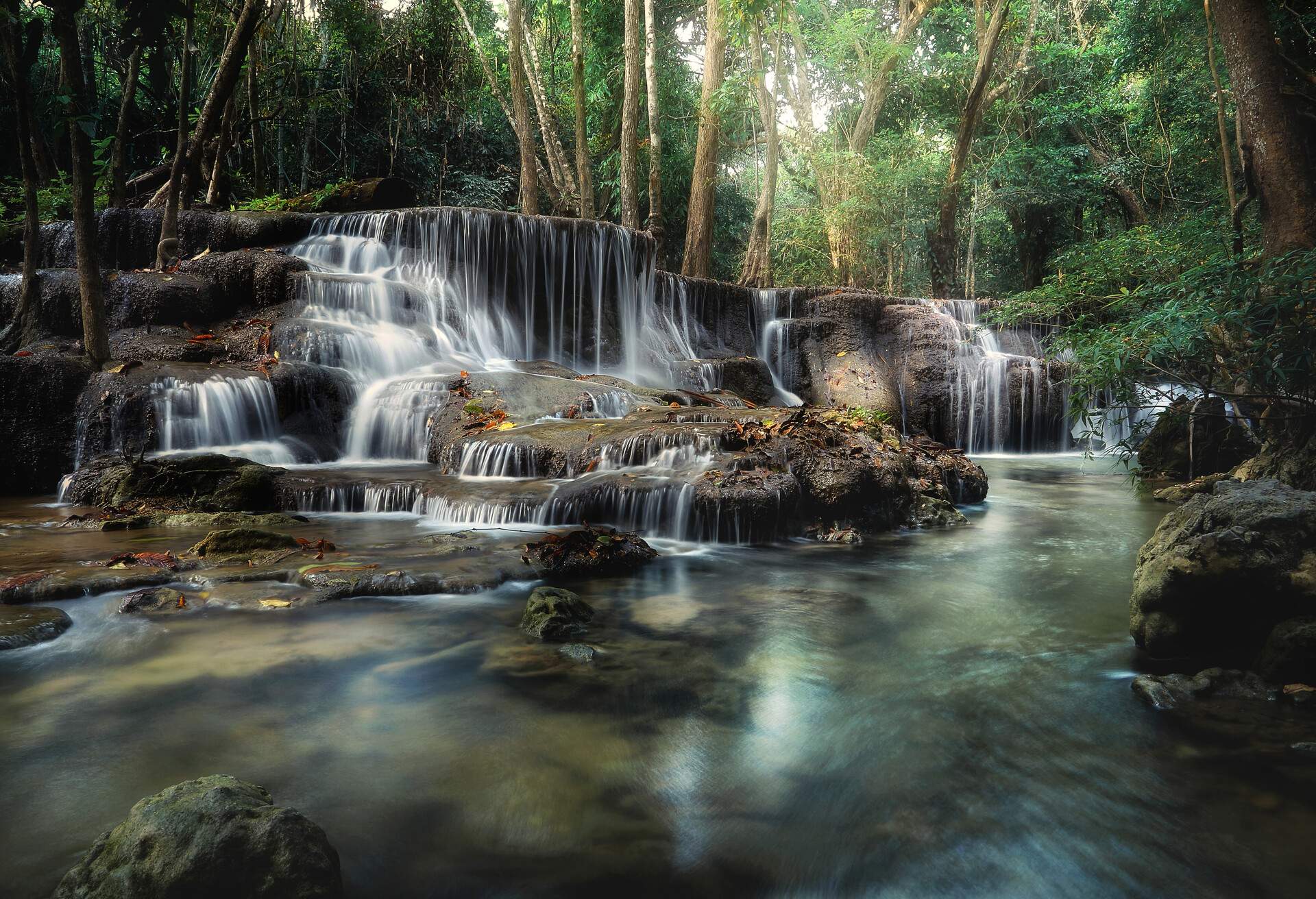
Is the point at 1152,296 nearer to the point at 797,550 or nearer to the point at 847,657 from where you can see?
the point at 797,550

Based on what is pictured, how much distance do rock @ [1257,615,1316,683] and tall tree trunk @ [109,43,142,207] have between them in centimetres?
1210

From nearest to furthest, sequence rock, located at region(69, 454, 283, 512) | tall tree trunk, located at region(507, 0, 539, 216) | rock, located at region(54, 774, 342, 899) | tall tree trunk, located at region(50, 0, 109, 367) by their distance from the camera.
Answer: rock, located at region(54, 774, 342, 899) → rock, located at region(69, 454, 283, 512) → tall tree trunk, located at region(50, 0, 109, 367) → tall tree trunk, located at region(507, 0, 539, 216)

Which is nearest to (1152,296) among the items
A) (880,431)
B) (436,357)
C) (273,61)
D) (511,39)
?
(880,431)

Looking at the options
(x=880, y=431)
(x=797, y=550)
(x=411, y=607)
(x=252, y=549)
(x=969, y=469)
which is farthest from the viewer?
(x=969, y=469)

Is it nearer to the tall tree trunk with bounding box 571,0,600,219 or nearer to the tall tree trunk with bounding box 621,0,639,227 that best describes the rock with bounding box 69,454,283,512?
the tall tree trunk with bounding box 621,0,639,227

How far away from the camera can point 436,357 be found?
11.4 meters

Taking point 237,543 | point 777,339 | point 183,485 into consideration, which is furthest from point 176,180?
point 777,339

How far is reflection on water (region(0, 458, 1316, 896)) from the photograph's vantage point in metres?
2.16

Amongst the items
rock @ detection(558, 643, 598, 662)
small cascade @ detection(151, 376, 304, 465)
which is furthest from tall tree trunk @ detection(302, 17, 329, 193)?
rock @ detection(558, 643, 598, 662)

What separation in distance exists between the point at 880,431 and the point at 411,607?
5811 millimetres

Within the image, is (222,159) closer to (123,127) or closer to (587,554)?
(123,127)

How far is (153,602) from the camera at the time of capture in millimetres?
4145

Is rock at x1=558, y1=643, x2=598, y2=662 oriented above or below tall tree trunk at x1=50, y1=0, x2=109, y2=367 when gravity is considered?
below

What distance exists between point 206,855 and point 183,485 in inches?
242
